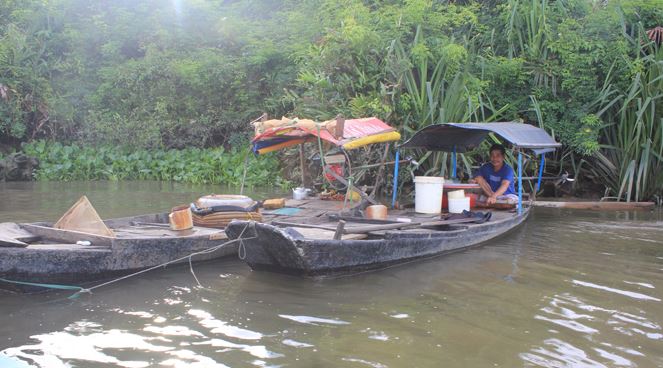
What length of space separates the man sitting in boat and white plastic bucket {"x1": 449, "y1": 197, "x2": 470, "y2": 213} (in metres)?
0.82

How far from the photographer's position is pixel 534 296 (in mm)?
5055

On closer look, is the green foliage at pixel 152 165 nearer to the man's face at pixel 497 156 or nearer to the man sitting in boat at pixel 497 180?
the man sitting in boat at pixel 497 180

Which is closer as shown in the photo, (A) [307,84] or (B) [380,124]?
(B) [380,124]

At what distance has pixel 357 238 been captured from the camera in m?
5.78

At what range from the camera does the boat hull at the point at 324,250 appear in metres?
5.10

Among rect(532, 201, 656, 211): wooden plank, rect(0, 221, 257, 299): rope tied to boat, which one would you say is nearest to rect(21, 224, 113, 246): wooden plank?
rect(0, 221, 257, 299): rope tied to boat

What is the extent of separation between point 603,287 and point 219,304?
352 centimetres

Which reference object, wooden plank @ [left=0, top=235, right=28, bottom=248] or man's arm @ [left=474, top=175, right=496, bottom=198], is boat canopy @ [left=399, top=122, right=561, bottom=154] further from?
wooden plank @ [left=0, top=235, right=28, bottom=248]

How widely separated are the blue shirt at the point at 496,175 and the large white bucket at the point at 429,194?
1.31 meters

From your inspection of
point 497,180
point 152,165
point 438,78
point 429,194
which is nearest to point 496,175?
point 497,180

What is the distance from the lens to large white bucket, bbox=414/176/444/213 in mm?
7754

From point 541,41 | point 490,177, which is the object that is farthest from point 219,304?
point 541,41

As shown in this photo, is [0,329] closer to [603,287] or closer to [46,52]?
[603,287]

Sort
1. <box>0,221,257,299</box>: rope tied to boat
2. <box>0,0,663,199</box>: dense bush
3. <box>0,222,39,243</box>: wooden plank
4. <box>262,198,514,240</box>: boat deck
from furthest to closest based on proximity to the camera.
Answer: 1. <box>0,0,663,199</box>: dense bush
2. <box>262,198,514,240</box>: boat deck
3. <box>0,222,39,243</box>: wooden plank
4. <box>0,221,257,299</box>: rope tied to boat
